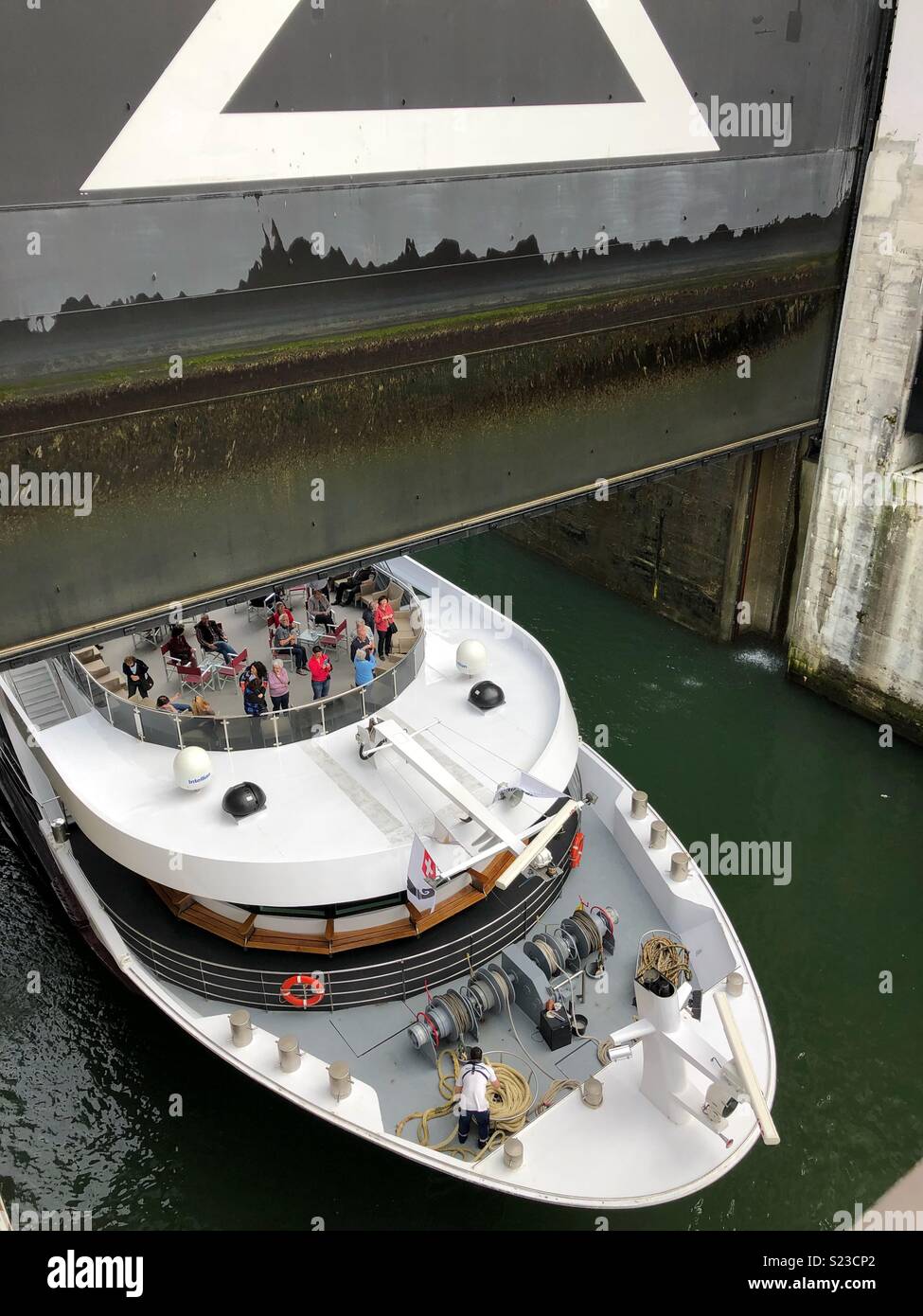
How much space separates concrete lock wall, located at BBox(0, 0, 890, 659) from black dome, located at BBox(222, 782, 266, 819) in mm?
3191

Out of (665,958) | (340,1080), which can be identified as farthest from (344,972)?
(665,958)

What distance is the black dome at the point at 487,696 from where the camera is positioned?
1614 cm

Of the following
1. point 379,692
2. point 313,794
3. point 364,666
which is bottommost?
point 313,794

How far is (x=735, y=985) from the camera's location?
13445 mm

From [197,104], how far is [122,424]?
4135 millimetres

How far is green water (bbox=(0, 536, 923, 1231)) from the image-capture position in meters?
13.9

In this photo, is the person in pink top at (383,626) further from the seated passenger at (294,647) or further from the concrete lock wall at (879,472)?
the concrete lock wall at (879,472)

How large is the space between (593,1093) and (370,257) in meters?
11.8

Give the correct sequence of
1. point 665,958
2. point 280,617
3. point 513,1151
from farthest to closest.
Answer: point 280,617 < point 665,958 < point 513,1151

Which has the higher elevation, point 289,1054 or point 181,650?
point 181,650

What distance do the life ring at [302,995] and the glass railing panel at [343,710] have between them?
3.64 m

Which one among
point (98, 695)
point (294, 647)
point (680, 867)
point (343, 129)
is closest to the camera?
point (343, 129)

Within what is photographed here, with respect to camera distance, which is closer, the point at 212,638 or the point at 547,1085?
the point at 547,1085

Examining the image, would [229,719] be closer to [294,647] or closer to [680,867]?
[294,647]
